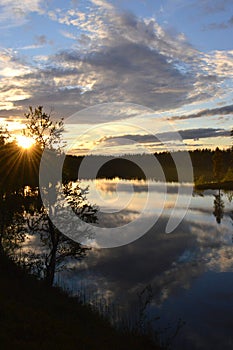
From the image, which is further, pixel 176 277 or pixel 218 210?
pixel 218 210

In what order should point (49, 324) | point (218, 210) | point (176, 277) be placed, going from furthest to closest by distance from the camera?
point (218, 210) < point (176, 277) < point (49, 324)

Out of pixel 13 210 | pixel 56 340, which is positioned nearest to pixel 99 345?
pixel 56 340

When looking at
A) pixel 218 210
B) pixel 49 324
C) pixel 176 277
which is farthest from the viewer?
pixel 218 210

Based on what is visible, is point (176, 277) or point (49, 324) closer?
point (49, 324)

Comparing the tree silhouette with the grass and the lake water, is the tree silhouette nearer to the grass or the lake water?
the lake water

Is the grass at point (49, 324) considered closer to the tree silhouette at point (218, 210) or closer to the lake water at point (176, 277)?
the lake water at point (176, 277)

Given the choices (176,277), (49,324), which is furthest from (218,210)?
(49,324)

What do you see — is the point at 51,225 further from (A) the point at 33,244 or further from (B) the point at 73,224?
(A) the point at 33,244

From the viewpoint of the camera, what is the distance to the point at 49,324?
12906mm

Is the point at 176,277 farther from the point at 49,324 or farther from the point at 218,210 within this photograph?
the point at 218,210

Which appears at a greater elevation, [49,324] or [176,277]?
[49,324]

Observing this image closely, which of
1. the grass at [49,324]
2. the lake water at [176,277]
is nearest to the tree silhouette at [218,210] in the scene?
the lake water at [176,277]

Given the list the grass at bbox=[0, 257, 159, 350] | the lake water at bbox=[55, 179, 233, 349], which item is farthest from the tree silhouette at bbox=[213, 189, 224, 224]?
the grass at bbox=[0, 257, 159, 350]

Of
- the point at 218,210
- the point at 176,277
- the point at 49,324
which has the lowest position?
the point at 176,277
